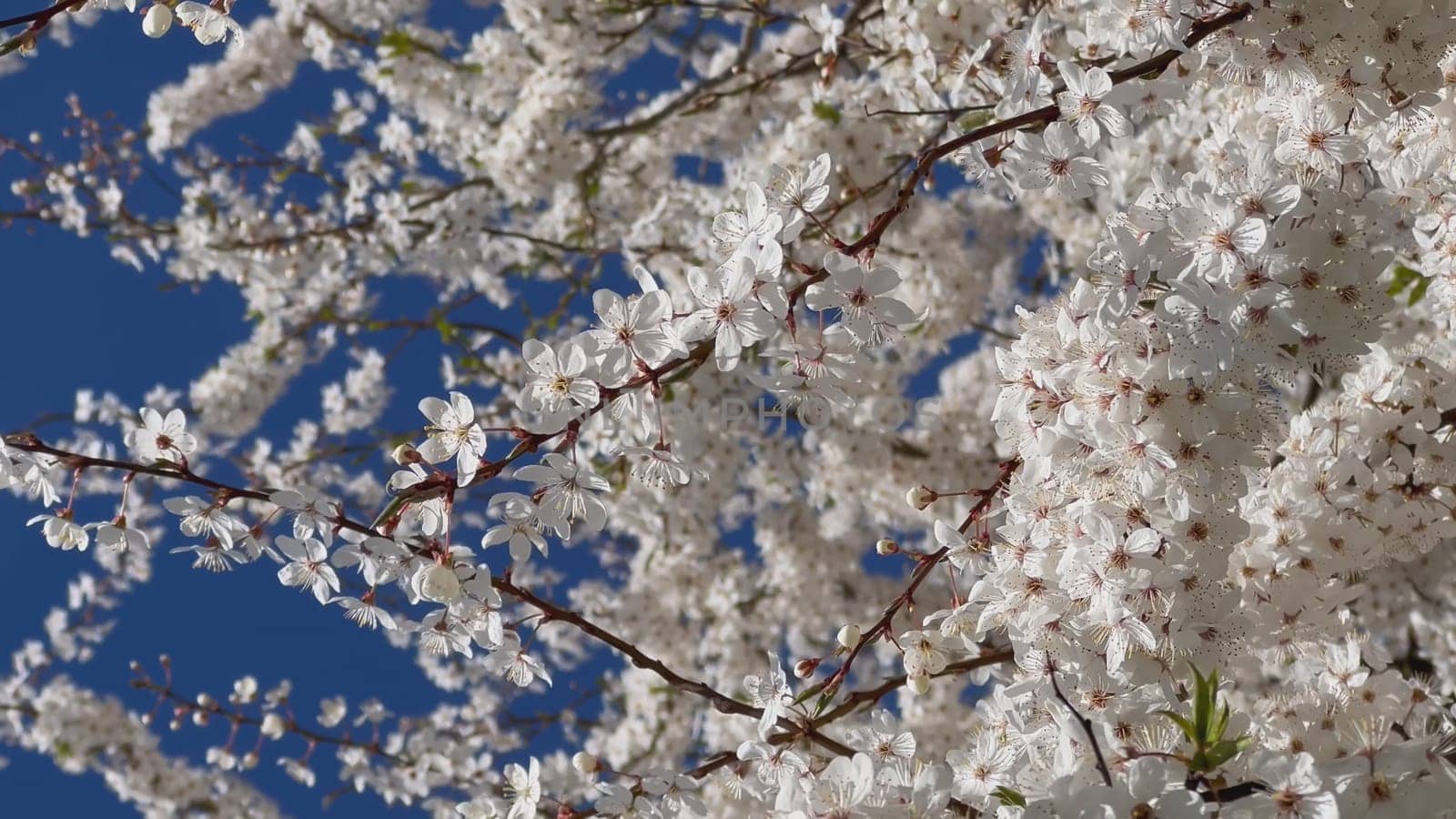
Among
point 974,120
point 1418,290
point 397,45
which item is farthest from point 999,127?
point 397,45

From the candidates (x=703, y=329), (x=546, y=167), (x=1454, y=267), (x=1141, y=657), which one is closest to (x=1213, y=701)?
(x=1141, y=657)

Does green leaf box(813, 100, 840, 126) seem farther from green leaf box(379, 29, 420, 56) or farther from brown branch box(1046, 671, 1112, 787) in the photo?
brown branch box(1046, 671, 1112, 787)

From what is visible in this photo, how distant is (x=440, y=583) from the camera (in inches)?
73.7

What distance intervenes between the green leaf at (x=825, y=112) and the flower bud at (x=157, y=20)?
2725 millimetres

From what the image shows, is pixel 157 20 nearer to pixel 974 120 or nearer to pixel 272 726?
pixel 974 120

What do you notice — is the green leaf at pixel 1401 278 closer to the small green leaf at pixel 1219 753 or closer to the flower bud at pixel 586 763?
the small green leaf at pixel 1219 753

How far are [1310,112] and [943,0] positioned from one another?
144 centimetres

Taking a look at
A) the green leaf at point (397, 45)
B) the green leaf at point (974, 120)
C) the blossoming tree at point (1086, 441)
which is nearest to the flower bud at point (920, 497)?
the blossoming tree at point (1086, 441)

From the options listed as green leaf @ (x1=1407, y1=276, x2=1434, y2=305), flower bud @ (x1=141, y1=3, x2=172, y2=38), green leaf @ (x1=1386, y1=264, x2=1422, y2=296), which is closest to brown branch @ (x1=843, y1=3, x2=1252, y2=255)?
flower bud @ (x1=141, y1=3, x2=172, y2=38)

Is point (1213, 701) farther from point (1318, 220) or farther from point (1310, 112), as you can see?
point (1310, 112)

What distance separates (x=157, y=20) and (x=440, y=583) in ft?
3.76

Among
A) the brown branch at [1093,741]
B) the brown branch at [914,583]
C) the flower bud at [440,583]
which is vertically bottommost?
the brown branch at [1093,741]

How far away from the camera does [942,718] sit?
599 centimetres

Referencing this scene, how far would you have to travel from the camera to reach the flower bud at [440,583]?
6.13 ft
